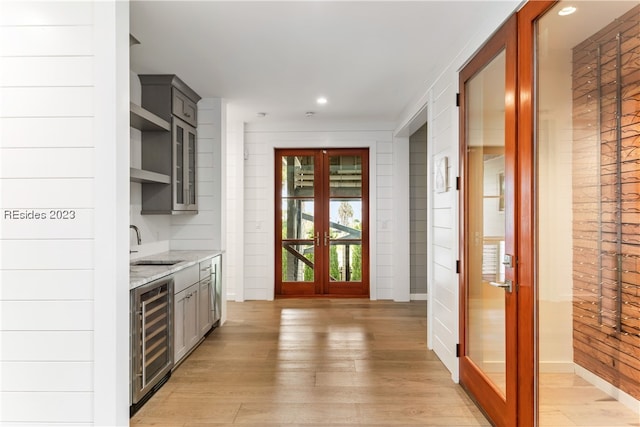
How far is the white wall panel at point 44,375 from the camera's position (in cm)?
208

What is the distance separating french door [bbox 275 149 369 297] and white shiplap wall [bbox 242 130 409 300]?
0.15 metres

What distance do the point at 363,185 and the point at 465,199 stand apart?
3.19 m

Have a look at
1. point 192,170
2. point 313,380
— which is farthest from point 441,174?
point 192,170

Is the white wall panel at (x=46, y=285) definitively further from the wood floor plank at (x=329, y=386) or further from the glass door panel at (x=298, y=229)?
the glass door panel at (x=298, y=229)

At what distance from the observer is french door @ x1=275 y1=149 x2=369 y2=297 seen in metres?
6.03

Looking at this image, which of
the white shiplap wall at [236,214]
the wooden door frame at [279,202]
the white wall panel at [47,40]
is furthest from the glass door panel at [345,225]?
the white wall panel at [47,40]

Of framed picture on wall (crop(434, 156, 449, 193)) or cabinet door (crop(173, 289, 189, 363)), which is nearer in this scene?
cabinet door (crop(173, 289, 189, 363))

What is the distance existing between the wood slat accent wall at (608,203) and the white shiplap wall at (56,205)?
7.45 feet

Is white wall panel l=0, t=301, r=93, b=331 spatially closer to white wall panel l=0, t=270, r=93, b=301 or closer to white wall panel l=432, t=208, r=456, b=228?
white wall panel l=0, t=270, r=93, b=301

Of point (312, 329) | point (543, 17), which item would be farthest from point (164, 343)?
point (543, 17)

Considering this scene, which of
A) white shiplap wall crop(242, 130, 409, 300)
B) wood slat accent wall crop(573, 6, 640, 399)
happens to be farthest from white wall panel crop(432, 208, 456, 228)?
white shiplap wall crop(242, 130, 409, 300)

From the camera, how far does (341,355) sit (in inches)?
141

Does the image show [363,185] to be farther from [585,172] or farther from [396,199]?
[585,172]

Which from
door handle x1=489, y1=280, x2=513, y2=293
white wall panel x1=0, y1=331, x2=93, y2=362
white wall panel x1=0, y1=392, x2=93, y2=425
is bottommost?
white wall panel x1=0, y1=392, x2=93, y2=425
